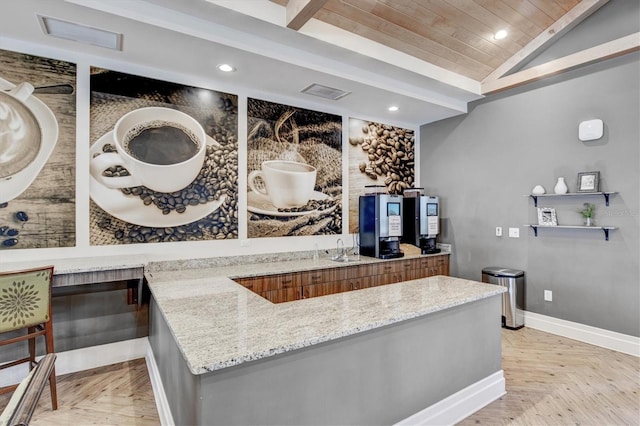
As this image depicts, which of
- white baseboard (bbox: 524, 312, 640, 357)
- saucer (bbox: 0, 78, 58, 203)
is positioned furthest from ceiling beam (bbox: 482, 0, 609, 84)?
saucer (bbox: 0, 78, 58, 203)

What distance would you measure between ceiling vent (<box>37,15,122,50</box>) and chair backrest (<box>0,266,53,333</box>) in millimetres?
1719

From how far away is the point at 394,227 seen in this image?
417 cm

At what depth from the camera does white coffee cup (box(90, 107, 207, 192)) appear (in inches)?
118

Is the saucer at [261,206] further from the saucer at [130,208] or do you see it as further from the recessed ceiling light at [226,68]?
the recessed ceiling light at [226,68]

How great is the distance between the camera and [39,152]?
2705mm

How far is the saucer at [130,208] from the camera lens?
9.57 ft

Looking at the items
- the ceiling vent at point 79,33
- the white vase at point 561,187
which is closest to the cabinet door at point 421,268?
the white vase at point 561,187

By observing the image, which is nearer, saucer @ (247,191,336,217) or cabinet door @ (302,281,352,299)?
cabinet door @ (302,281,352,299)

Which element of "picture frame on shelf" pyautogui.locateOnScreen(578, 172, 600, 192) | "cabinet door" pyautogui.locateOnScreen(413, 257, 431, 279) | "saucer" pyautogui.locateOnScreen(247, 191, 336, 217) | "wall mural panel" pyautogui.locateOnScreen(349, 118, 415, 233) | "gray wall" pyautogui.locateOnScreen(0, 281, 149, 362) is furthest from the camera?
"wall mural panel" pyautogui.locateOnScreen(349, 118, 415, 233)

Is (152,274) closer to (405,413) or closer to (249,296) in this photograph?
(249,296)

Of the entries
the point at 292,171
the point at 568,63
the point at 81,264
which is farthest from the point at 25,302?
the point at 568,63

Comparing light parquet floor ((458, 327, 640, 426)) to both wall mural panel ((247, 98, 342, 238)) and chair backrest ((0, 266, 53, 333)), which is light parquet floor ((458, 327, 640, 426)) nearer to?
wall mural panel ((247, 98, 342, 238))

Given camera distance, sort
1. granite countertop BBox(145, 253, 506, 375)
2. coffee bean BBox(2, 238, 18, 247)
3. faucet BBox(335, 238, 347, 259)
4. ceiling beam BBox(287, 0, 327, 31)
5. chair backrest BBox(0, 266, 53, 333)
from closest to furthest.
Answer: granite countertop BBox(145, 253, 506, 375) → chair backrest BBox(0, 266, 53, 333) → ceiling beam BBox(287, 0, 327, 31) → coffee bean BBox(2, 238, 18, 247) → faucet BBox(335, 238, 347, 259)

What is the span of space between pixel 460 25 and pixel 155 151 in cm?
323
